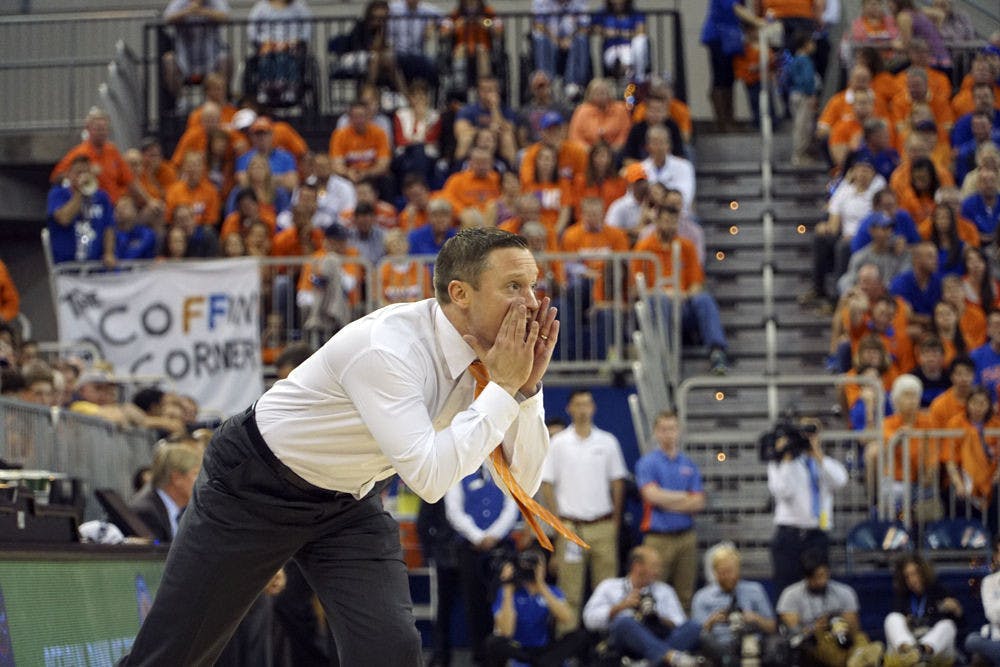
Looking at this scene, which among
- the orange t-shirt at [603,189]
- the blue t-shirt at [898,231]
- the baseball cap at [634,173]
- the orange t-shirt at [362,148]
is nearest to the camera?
the blue t-shirt at [898,231]

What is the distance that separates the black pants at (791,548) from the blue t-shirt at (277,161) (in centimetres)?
756

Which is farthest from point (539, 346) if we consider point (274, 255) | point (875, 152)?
point (875, 152)

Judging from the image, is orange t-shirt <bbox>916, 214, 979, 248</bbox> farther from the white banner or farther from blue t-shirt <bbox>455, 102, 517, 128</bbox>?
the white banner

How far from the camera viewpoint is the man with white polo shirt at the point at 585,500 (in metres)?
14.4

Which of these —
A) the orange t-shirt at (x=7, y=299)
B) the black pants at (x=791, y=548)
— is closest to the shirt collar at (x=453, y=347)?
the black pants at (x=791, y=548)

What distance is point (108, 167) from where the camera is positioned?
717 inches

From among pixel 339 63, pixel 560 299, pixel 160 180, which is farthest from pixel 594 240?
pixel 339 63

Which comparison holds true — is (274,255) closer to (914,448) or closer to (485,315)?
(914,448)

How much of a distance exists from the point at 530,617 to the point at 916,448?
3.61 metres

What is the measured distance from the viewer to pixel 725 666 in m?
13.0

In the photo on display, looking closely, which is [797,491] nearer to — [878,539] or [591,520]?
[878,539]

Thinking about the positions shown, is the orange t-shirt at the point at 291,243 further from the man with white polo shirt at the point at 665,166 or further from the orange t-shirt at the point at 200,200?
the man with white polo shirt at the point at 665,166

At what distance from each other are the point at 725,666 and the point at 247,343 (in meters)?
5.56

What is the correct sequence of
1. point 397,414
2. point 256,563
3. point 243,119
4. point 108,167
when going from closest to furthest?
point 397,414, point 256,563, point 108,167, point 243,119
